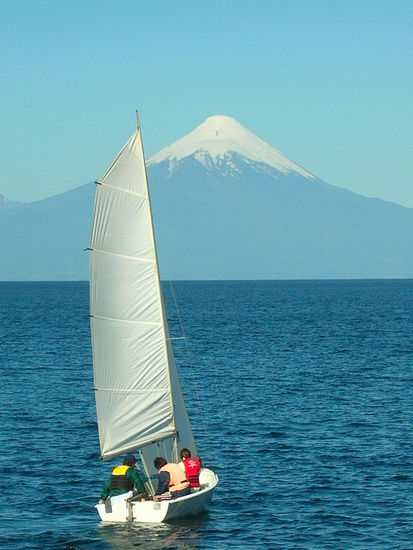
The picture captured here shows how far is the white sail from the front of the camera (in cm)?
3384

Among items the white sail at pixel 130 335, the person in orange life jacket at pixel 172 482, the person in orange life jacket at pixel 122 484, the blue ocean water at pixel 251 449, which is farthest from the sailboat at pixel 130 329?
the blue ocean water at pixel 251 449

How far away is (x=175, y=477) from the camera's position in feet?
109

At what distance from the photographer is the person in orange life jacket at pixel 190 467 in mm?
33906

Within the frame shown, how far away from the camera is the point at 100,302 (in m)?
34.1

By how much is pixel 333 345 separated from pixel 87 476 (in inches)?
2476

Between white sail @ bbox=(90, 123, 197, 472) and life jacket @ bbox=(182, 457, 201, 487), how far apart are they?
1204 mm

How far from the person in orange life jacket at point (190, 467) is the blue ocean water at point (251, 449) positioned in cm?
133

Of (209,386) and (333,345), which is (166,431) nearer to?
(209,386)

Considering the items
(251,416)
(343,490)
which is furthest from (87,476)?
(251,416)

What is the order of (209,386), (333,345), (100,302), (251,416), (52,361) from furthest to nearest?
(333,345), (52,361), (209,386), (251,416), (100,302)

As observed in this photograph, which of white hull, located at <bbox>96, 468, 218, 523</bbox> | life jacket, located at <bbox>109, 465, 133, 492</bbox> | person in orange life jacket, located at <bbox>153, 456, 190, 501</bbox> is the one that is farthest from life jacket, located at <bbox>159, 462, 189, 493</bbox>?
life jacket, located at <bbox>109, 465, 133, 492</bbox>

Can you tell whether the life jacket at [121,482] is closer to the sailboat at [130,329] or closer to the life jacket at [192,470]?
the sailboat at [130,329]

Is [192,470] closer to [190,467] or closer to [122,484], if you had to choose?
[190,467]

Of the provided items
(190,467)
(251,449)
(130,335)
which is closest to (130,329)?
(130,335)
